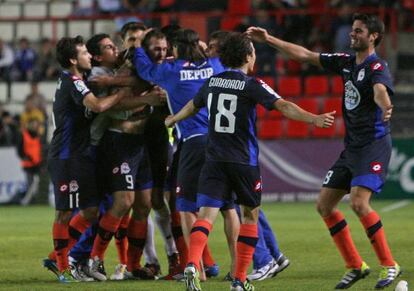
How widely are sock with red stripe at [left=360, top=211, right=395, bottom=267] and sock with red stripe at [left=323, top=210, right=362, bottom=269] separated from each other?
200 millimetres

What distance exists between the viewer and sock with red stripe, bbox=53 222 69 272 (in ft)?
33.9

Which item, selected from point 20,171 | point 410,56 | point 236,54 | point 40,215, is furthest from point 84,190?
point 410,56

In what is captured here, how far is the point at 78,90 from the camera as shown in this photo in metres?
10.2

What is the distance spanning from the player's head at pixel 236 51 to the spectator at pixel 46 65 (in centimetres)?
1512

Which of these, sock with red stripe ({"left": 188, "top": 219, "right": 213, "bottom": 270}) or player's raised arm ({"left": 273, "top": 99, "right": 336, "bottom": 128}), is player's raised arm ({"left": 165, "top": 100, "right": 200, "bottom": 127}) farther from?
sock with red stripe ({"left": 188, "top": 219, "right": 213, "bottom": 270})

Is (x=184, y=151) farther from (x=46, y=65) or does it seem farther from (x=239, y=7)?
(x=239, y=7)

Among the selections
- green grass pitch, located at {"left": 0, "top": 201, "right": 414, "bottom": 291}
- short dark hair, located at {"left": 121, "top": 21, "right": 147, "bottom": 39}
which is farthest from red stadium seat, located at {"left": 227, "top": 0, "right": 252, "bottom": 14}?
short dark hair, located at {"left": 121, "top": 21, "right": 147, "bottom": 39}

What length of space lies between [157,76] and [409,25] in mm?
15017

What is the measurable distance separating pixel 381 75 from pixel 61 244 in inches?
131

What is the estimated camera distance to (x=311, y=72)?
23.6 metres

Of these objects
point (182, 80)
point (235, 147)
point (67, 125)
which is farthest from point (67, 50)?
point (235, 147)

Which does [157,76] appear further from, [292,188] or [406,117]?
[406,117]

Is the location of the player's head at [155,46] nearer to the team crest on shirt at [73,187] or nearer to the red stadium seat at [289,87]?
the team crest on shirt at [73,187]

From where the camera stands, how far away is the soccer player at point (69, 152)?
10344mm
